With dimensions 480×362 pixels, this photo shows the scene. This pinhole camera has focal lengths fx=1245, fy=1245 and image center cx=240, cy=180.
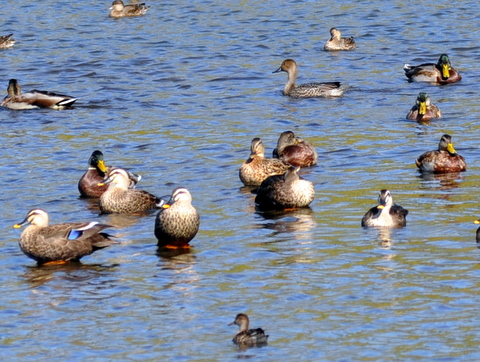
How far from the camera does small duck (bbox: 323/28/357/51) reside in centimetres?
3334

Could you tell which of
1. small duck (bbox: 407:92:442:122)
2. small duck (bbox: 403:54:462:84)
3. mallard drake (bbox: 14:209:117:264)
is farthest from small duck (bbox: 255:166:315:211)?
small duck (bbox: 403:54:462:84)

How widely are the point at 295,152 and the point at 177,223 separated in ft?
17.3

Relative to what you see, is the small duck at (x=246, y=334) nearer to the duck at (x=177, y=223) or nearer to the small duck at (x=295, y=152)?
the duck at (x=177, y=223)

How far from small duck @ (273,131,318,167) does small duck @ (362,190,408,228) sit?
4.19 m

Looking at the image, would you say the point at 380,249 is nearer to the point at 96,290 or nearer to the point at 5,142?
the point at 96,290

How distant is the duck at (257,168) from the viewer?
19.1 metres

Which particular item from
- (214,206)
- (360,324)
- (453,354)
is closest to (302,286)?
(360,324)

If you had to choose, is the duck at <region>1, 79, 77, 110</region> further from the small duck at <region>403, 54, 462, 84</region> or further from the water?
the small duck at <region>403, 54, 462, 84</region>

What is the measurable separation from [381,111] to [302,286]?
12.2 meters

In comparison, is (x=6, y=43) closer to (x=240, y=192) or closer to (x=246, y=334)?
(x=240, y=192)

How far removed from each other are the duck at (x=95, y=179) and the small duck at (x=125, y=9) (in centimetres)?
2181

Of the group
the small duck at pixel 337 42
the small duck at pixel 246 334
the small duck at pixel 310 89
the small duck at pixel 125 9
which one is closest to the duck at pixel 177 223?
the small duck at pixel 246 334

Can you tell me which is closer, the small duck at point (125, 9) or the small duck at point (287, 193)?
the small duck at point (287, 193)

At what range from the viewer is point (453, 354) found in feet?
36.8
